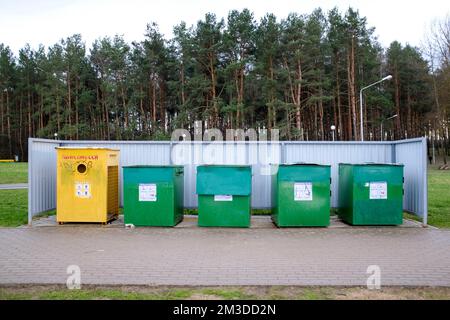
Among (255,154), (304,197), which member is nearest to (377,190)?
(304,197)

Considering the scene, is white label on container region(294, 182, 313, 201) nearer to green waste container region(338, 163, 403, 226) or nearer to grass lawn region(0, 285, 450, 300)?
green waste container region(338, 163, 403, 226)

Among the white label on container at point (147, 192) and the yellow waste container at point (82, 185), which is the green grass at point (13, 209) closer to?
the yellow waste container at point (82, 185)

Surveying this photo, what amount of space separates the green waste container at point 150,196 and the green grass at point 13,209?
265 centimetres

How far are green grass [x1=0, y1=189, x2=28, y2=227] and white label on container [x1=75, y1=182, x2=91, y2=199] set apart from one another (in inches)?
59.6

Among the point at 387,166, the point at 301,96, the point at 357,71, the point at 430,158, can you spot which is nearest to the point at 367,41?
the point at 357,71

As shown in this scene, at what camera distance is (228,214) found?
9.41 metres

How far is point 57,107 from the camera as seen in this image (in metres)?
51.5

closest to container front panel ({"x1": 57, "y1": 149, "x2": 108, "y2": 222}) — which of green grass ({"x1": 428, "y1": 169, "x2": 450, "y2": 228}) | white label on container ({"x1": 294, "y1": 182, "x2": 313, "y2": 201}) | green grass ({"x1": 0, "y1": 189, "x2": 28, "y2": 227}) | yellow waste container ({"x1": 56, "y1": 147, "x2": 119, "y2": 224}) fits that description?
yellow waste container ({"x1": 56, "y1": 147, "x2": 119, "y2": 224})

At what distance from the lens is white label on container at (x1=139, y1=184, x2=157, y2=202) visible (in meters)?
9.39

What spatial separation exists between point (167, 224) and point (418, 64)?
4467 cm

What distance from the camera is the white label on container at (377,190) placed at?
9438mm

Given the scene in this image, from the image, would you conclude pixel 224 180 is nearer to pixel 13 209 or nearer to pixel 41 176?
pixel 41 176

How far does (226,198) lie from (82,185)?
3273mm

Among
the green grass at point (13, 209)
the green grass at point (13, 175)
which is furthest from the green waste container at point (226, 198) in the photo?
Answer: the green grass at point (13, 175)
